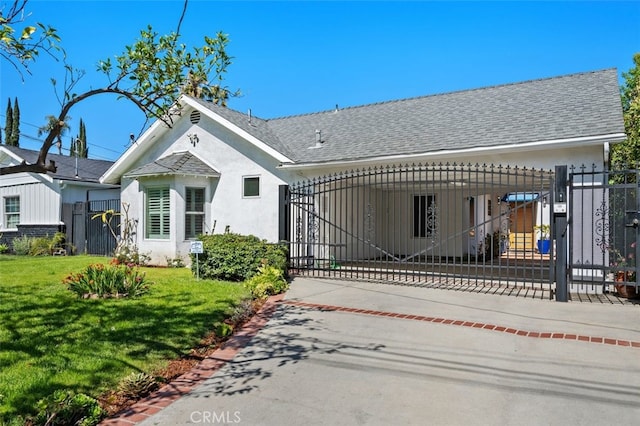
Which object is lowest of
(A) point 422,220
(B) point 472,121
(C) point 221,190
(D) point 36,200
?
(A) point 422,220

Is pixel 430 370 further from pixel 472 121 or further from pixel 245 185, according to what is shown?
pixel 245 185

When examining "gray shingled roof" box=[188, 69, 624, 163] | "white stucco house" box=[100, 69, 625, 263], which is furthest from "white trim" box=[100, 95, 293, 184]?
"gray shingled roof" box=[188, 69, 624, 163]

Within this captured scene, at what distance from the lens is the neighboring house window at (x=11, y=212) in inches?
784

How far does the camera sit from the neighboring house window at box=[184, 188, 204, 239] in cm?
1422

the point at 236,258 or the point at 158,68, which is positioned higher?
the point at 158,68

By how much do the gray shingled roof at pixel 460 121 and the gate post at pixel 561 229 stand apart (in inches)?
55.6

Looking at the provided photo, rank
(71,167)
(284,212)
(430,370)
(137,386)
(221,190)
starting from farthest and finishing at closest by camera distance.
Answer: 1. (71,167)
2. (221,190)
3. (284,212)
4. (430,370)
5. (137,386)

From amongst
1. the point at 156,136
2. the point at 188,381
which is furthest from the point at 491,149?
the point at 156,136

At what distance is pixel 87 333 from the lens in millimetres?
5879

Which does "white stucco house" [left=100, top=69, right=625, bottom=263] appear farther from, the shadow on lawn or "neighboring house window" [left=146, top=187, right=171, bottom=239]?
the shadow on lawn

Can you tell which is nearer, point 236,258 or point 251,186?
point 236,258

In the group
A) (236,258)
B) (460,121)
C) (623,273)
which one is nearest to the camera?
(623,273)

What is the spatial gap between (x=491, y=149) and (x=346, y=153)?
4.20 metres

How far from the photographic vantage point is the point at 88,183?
1911cm
